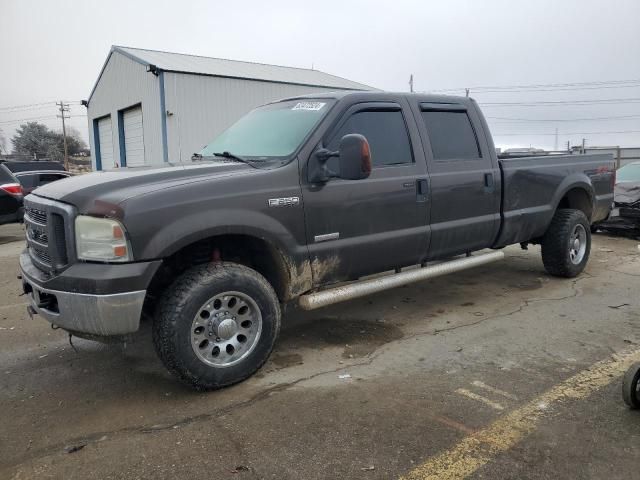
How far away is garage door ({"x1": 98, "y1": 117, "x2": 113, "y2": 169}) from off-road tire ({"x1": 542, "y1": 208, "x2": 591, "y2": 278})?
824 inches

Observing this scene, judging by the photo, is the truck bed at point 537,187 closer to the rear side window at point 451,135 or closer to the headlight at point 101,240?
the rear side window at point 451,135

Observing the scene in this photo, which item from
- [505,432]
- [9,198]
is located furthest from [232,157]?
[9,198]

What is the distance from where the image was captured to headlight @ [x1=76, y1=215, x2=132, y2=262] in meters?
3.03

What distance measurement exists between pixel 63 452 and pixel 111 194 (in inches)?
57.3

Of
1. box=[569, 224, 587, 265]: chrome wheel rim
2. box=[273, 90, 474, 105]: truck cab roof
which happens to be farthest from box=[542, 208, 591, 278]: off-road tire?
box=[273, 90, 474, 105]: truck cab roof

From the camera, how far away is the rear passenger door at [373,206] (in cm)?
391

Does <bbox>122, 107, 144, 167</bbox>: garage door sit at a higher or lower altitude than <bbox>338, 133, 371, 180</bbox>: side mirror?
higher

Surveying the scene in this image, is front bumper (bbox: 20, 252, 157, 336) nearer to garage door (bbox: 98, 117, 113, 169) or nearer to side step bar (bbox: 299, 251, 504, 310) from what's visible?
side step bar (bbox: 299, 251, 504, 310)

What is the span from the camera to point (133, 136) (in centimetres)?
2084

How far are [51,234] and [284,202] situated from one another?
58.7 inches

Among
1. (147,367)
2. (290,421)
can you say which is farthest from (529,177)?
(147,367)

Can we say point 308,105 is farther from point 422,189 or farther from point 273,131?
point 422,189

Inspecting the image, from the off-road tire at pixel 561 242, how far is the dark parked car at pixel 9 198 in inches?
370

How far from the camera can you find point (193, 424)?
3064mm
